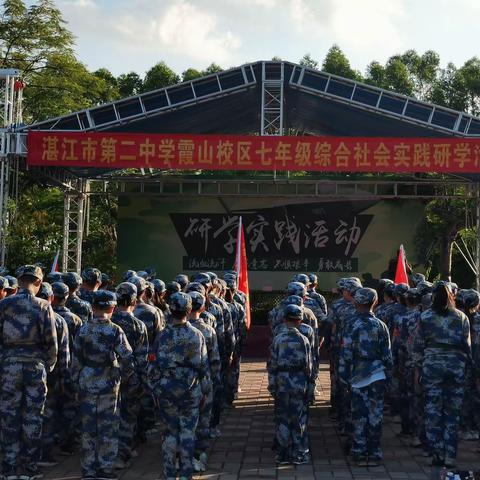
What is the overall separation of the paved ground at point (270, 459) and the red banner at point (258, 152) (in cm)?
636

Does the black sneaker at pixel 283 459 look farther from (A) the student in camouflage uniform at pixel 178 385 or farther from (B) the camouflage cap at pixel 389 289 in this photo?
(B) the camouflage cap at pixel 389 289

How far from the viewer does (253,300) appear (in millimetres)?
20953

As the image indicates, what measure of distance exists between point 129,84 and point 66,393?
3022 centimetres

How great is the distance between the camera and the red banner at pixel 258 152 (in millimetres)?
14656

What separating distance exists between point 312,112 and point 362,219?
447 centimetres

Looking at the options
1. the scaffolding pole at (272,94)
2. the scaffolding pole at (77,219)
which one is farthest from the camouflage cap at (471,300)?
the scaffolding pole at (77,219)

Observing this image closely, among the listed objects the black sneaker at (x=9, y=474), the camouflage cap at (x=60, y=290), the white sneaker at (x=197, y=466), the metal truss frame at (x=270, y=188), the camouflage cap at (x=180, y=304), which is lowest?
the white sneaker at (x=197, y=466)

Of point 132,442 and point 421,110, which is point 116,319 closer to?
point 132,442

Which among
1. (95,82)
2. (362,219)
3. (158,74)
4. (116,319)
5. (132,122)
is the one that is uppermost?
(158,74)

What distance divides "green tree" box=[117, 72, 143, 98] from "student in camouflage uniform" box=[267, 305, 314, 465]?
3014cm

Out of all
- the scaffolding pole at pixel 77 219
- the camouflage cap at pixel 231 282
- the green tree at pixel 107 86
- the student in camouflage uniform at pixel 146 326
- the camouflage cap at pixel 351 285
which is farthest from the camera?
the green tree at pixel 107 86

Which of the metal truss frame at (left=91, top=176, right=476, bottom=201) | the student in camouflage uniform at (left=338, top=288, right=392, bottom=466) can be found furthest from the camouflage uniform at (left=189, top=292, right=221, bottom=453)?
the metal truss frame at (left=91, top=176, right=476, bottom=201)

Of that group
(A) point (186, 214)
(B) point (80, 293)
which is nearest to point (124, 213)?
(A) point (186, 214)

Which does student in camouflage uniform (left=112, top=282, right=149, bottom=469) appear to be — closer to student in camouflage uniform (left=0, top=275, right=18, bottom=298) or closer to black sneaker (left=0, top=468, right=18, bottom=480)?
black sneaker (left=0, top=468, right=18, bottom=480)
